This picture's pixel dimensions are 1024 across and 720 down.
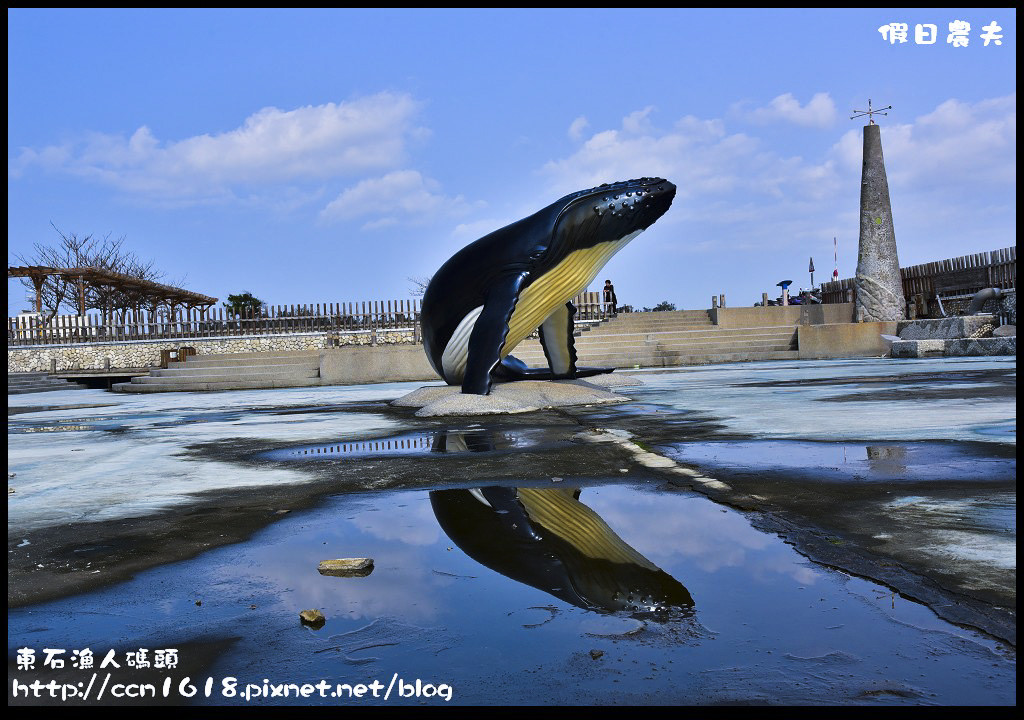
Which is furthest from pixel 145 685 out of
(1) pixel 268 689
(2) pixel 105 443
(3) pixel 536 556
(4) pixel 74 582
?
(2) pixel 105 443

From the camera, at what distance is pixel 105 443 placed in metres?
7.34

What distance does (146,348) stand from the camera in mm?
33594

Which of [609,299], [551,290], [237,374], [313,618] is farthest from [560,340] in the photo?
[609,299]

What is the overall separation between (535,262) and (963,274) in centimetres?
2597

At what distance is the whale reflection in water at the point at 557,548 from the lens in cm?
236

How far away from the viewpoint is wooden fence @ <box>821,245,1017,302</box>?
28.1 metres

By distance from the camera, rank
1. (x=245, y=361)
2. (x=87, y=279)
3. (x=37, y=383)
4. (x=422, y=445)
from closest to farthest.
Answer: (x=422, y=445)
(x=245, y=361)
(x=37, y=383)
(x=87, y=279)

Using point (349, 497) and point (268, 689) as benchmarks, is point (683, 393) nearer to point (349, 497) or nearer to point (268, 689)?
point (349, 497)

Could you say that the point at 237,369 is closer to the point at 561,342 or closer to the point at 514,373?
the point at 514,373

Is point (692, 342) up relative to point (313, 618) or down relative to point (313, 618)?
up

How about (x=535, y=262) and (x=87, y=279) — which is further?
(x=87, y=279)

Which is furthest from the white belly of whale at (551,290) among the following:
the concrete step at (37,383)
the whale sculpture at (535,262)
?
the concrete step at (37,383)

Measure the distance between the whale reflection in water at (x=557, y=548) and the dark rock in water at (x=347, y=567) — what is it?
36 cm

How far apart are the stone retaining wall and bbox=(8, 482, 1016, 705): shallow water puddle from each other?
97.6ft
